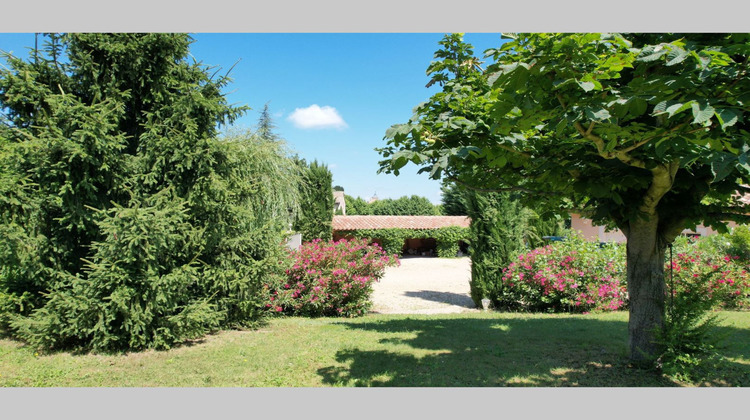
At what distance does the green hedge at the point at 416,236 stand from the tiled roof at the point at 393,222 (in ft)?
1.36

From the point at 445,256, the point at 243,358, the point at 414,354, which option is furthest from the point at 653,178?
the point at 445,256

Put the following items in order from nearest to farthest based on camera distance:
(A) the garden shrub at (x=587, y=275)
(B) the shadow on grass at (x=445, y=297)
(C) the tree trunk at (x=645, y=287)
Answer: (C) the tree trunk at (x=645, y=287) → (A) the garden shrub at (x=587, y=275) → (B) the shadow on grass at (x=445, y=297)

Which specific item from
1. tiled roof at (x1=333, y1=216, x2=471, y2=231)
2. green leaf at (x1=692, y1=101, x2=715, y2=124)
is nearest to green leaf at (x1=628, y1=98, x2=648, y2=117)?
A: green leaf at (x1=692, y1=101, x2=715, y2=124)

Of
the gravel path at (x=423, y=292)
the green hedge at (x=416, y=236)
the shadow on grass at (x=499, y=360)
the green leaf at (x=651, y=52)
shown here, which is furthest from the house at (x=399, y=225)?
the green leaf at (x=651, y=52)

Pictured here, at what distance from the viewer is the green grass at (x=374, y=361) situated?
173 inches

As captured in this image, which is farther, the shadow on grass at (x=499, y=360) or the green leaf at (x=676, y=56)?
the shadow on grass at (x=499, y=360)

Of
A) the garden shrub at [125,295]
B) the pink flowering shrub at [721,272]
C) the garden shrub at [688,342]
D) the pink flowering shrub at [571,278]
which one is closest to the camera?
the garden shrub at [688,342]

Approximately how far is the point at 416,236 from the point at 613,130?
95.6ft

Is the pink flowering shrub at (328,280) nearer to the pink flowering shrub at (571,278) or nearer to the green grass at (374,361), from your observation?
the green grass at (374,361)

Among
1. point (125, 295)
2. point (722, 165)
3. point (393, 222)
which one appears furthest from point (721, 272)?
point (393, 222)

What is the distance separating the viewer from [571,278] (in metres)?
9.98

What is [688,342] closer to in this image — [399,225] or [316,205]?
[316,205]

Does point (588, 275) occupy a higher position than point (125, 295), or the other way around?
point (588, 275)

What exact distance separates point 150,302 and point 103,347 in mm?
1017
